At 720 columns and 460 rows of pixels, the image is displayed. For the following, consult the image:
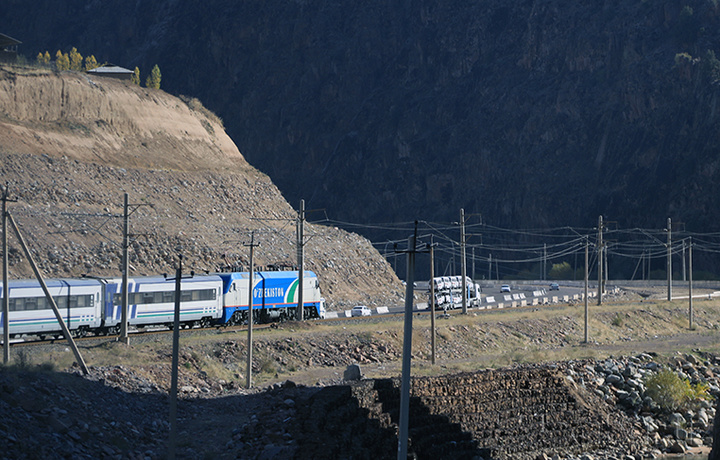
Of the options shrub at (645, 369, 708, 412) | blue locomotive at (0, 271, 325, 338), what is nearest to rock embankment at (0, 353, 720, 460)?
shrub at (645, 369, 708, 412)

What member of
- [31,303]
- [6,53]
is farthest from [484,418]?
[6,53]

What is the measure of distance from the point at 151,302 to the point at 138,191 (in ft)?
119

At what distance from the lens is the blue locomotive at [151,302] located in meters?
44.9

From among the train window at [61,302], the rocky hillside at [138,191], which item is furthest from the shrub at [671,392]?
the rocky hillside at [138,191]

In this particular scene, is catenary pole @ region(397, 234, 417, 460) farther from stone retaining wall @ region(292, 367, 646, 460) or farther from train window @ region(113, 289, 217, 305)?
train window @ region(113, 289, 217, 305)

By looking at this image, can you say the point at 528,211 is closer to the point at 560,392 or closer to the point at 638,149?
→ the point at 638,149

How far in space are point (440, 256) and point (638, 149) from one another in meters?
48.3

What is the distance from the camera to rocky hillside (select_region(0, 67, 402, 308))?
7094cm

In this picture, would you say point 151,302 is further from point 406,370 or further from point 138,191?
point 138,191

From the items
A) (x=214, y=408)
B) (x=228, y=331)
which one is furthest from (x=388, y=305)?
(x=214, y=408)

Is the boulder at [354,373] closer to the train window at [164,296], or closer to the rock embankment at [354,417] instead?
the rock embankment at [354,417]

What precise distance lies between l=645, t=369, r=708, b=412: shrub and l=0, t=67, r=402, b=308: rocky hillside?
36973 mm

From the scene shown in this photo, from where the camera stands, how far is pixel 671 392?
44656 millimetres

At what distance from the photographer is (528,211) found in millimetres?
183000
